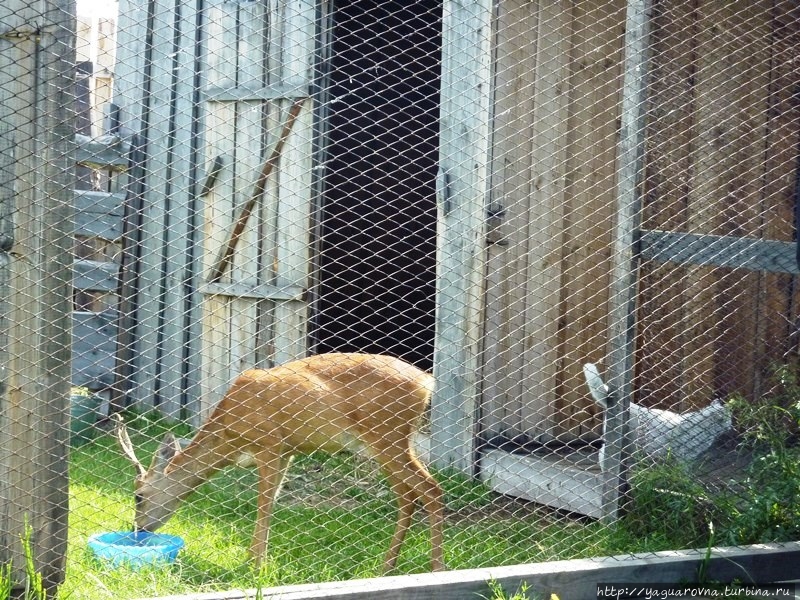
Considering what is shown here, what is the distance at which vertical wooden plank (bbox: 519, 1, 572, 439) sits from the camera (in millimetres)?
6434

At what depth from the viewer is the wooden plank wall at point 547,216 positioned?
20.9 ft

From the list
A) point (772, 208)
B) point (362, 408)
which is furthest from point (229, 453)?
point (772, 208)

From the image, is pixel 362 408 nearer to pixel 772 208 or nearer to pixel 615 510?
pixel 615 510

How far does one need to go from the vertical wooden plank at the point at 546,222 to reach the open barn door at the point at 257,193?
1.59m

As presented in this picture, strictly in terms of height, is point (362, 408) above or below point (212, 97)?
below

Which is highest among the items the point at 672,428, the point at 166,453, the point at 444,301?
the point at 444,301

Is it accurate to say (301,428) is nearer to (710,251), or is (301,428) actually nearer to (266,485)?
(266,485)

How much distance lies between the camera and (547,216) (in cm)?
653

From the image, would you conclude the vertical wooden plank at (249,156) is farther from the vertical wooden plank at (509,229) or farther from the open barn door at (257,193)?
the vertical wooden plank at (509,229)

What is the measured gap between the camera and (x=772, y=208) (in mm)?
6707

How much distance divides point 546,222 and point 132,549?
348 cm

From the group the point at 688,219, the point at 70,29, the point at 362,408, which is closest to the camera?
the point at 70,29

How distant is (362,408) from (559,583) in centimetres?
145

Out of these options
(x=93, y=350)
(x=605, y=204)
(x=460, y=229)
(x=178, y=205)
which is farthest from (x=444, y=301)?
(x=93, y=350)
